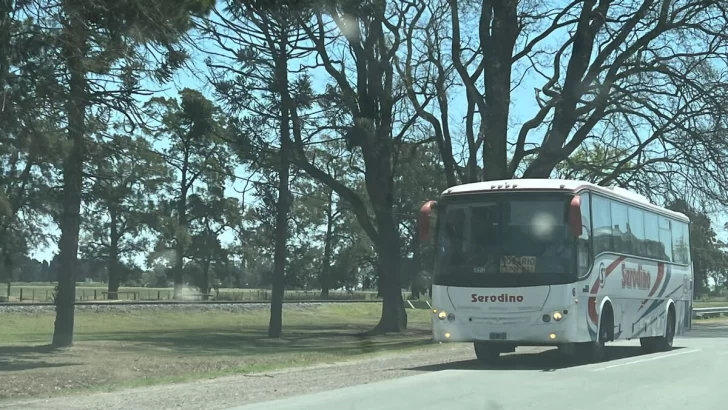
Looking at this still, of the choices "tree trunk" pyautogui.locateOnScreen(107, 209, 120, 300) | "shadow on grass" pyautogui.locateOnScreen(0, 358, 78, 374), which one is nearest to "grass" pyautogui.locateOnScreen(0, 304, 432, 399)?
"shadow on grass" pyautogui.locateOnScreen(0, 358, 78, 374)

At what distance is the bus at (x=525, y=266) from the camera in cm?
1700

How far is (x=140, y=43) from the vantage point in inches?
635

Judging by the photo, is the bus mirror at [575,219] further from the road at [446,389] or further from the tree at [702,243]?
the tree at [702,243]

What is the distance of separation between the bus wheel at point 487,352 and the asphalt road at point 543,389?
28 cm

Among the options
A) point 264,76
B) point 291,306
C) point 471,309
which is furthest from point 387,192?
point 291,306

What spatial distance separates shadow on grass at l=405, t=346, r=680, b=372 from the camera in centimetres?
1762

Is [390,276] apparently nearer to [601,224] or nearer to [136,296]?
[601,224]

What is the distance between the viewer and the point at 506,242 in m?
17.4

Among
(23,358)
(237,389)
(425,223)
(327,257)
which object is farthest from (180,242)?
(237,389)

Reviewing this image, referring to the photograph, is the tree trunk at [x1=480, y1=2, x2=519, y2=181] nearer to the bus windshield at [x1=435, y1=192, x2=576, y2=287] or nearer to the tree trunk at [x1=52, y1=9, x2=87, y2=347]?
the bus windshield at [x1=435, y1=192, x2=576, y2=287]

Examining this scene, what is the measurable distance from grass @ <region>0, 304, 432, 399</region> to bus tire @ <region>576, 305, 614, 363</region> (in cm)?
631

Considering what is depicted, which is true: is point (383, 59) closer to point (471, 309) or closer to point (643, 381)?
point (471, 309)

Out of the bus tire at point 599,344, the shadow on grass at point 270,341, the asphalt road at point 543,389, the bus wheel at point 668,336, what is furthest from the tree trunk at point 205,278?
the bus tire at point 599,344

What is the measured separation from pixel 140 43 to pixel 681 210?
21.8 metres
